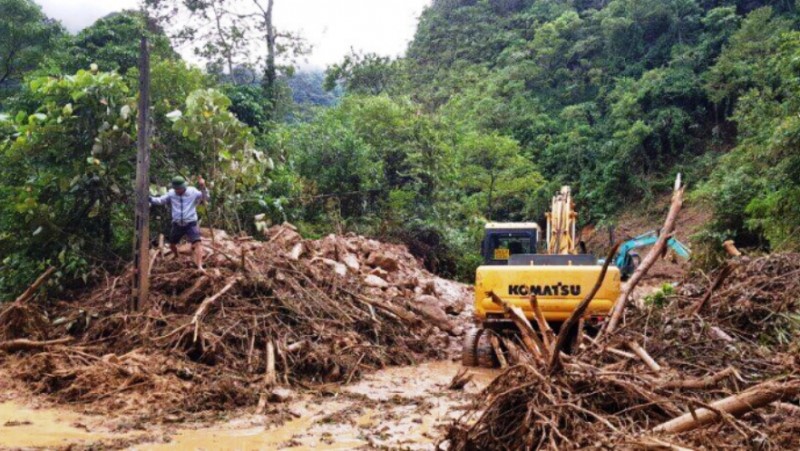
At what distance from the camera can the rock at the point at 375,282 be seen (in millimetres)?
11836

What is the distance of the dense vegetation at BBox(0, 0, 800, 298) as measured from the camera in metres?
9.98

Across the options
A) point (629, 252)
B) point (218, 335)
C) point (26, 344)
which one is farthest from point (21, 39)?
point (629, 252)

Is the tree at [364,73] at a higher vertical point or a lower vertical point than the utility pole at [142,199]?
higher

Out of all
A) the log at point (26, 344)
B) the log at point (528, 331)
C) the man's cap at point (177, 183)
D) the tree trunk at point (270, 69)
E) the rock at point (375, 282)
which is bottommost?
the rock at point (375, 282)

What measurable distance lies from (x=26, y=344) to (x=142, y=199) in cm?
219

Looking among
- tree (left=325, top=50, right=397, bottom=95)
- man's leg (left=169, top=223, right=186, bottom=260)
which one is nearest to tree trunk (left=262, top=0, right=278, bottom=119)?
tree (left=325, top=50, right=397, bottom=95)

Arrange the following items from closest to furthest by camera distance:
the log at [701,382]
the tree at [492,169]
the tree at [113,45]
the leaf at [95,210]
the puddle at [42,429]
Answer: the log at [701,382] < the puddle at [42,429] < the leaf at [95,210] < the tree at [113,45] < the tree at [492,169]

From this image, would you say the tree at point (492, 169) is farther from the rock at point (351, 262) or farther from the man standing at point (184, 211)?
the man standing at point (184, 211)

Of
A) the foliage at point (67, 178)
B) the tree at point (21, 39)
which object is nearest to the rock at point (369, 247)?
the foliage at point (67, 178)

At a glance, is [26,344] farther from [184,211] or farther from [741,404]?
[741,404]

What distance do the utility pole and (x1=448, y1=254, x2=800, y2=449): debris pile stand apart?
5.31 metres

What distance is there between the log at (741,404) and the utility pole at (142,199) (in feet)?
22.4

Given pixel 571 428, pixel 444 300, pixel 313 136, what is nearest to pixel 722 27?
pixel 313 136

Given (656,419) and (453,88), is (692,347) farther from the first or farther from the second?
(453,88)
